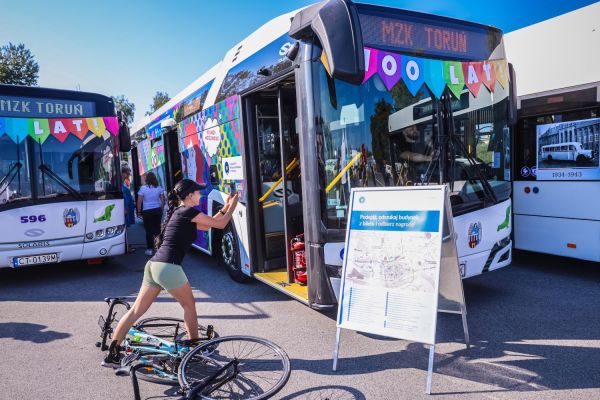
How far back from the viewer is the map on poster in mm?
3318

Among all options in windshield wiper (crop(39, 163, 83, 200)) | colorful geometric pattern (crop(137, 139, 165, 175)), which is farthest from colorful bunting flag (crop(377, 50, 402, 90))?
colorful geometric pattern (crop(137, 139, 165, 175))

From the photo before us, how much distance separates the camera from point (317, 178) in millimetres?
4020

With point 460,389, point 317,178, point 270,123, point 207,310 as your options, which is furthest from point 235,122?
point 460,389

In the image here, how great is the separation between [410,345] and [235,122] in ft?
11.0

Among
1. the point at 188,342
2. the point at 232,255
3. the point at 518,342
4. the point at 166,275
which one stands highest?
the point at 166,275

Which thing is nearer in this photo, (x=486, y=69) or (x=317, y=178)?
(x=317, y=178)

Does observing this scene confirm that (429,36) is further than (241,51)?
No

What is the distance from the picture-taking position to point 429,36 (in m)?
4.34

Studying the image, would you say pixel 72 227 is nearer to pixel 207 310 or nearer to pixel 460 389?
pixel 207 310

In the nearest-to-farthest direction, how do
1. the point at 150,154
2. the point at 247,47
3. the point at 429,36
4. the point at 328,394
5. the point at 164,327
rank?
the point at 328,394
the point at 164,327
the point at 429,36
the point at 247,47
the point at 150,154

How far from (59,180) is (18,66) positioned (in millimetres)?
30613

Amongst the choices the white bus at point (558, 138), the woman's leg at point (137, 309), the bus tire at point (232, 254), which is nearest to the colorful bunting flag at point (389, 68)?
the woman's leg at point (137, 309)

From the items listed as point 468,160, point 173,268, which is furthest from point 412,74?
point 173,268

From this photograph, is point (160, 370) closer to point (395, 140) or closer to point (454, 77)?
point (395, 140)
